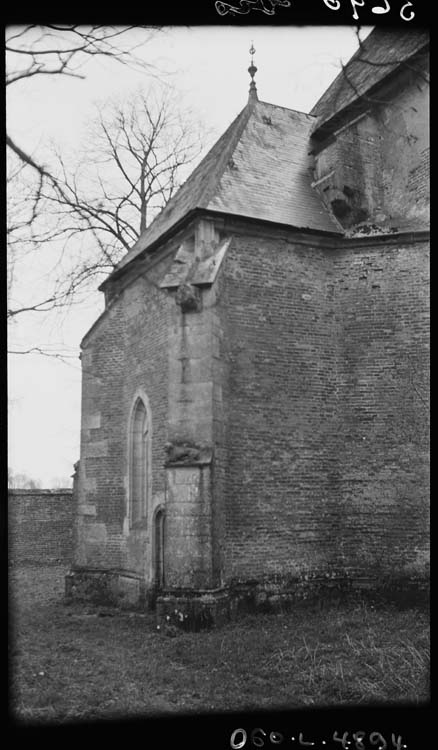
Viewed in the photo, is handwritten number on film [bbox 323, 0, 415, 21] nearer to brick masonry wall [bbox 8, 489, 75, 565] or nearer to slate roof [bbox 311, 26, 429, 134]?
slate roof [bbox 311, 26, 429, 134]

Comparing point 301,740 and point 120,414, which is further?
point 120,414

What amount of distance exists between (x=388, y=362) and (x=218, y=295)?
3.32 metres

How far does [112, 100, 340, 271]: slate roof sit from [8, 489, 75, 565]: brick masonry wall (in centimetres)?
812

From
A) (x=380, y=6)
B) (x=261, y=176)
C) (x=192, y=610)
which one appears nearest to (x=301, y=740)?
(x=192, y=610)

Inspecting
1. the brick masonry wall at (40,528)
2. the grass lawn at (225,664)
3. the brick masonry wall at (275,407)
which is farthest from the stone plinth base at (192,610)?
the brick masonry wall at (40,528)

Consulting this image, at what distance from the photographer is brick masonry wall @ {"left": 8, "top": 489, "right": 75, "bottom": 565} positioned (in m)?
20.3

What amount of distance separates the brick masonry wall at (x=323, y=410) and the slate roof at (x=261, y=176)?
0.70 meters

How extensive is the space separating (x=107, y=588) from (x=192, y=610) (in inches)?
190

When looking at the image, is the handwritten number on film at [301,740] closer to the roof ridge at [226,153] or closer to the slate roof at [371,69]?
the roof ridge at [226,153]

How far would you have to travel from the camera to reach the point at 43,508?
807 inches

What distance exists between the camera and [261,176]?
13391 millimetres

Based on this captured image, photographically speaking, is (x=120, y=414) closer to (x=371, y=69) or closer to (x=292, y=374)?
(x=292, y=374)

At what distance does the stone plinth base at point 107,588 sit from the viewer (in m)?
13.5

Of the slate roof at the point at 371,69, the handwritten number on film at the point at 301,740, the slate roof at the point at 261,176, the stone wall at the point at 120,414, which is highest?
the slate roof at the point at 371,69
